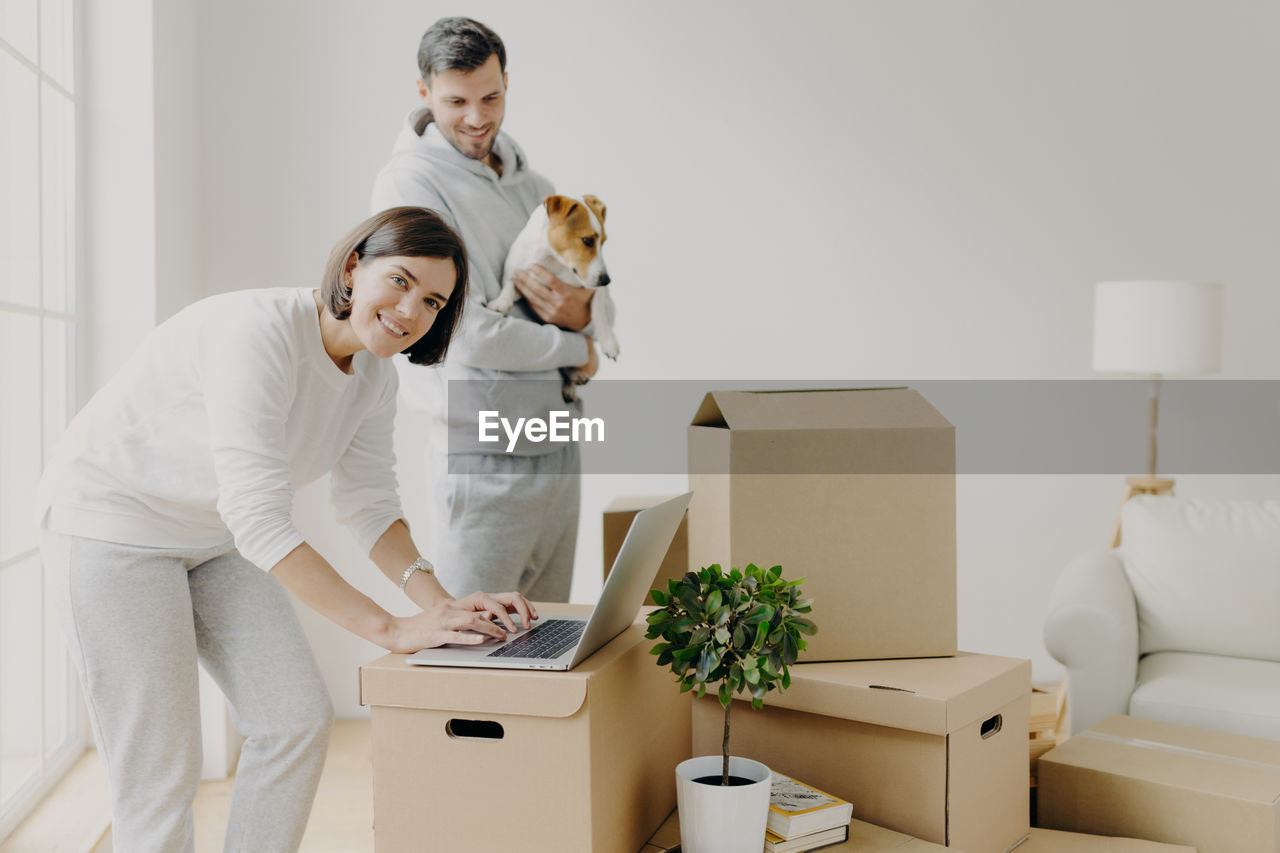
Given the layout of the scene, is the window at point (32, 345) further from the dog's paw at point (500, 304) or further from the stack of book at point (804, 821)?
the stack of book at point (804, 821)

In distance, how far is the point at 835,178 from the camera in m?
3.07

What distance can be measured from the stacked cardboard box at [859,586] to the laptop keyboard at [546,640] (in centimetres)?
24

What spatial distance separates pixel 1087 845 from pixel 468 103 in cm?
154

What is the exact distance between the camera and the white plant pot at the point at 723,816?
3.60ft

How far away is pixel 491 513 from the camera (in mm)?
1848

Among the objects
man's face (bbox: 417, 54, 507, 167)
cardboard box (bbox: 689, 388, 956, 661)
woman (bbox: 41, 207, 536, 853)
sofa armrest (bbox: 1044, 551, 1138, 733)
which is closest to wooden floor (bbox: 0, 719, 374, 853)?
woman (bbox: 41, 207, 536, 853)

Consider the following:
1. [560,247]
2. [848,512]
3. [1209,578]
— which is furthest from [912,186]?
[848,512]

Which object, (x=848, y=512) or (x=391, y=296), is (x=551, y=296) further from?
(x=848, y=512)

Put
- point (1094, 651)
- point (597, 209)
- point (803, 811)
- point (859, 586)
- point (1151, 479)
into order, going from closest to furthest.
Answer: point (803, 811) < point (859, 586) < point (597, 209) < point (1094, 651) < point (1151, 479)

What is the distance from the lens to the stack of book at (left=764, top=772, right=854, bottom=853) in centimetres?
116

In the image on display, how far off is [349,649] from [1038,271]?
2383mm

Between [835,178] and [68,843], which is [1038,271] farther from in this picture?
[68,843]

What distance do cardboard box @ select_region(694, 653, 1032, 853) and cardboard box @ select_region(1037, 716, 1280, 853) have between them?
156 millimetres

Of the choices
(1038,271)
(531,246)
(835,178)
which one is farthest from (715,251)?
(531,246)
